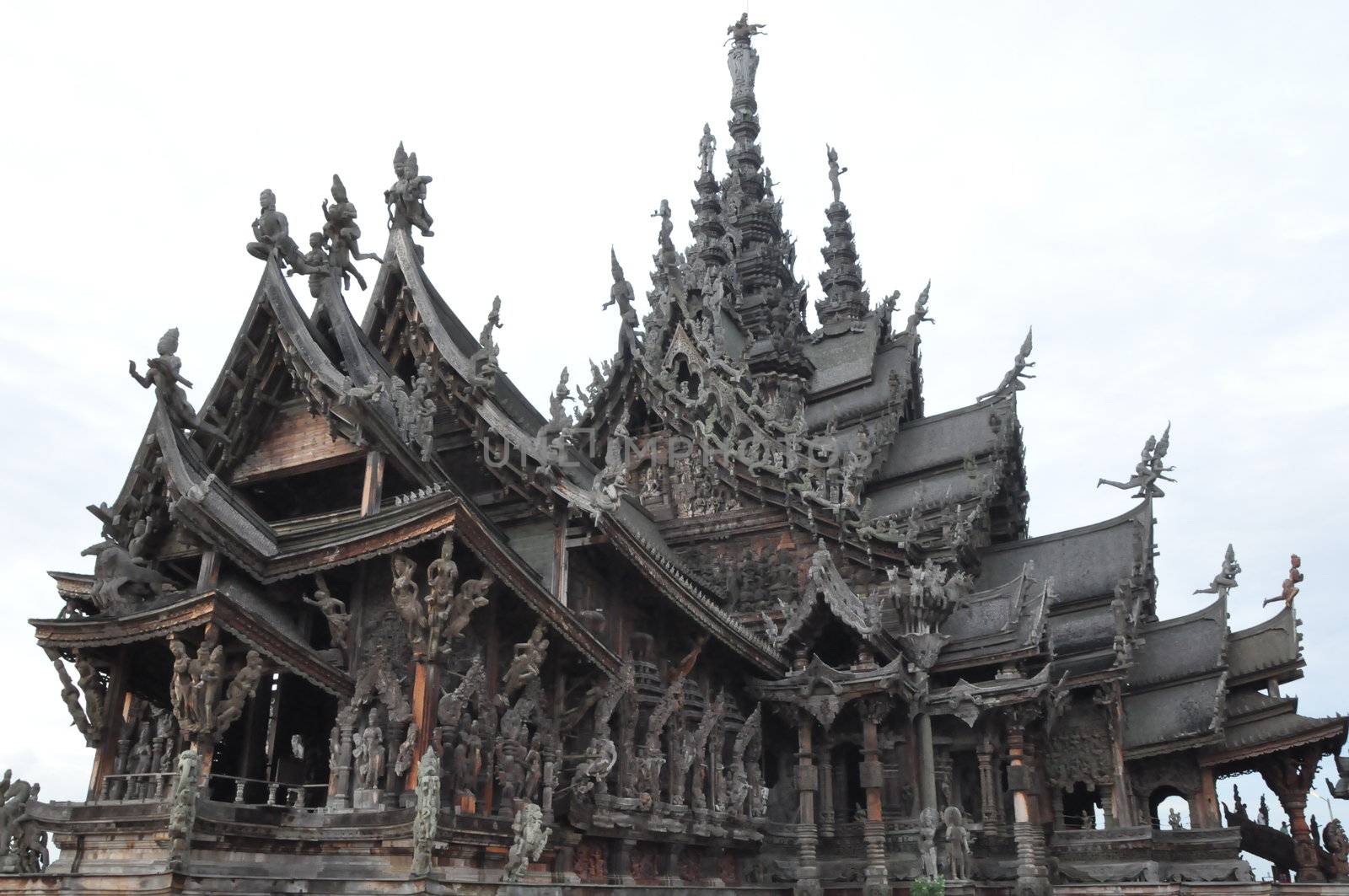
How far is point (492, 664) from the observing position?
1226 cm

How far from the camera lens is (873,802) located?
624 inches

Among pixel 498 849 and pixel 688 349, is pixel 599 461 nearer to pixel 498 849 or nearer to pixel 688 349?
pixel 688 349

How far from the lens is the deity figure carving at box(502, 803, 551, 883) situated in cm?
1135

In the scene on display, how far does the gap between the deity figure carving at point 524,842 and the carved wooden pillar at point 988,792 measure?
25.0 ft

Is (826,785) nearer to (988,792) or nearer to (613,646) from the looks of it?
(988,792)

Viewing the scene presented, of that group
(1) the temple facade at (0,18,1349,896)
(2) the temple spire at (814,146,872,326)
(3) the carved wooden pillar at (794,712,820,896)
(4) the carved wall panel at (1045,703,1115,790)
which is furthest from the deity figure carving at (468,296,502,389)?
(2) the temple spire at (814,146,872,326)

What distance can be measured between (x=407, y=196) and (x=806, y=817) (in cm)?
989

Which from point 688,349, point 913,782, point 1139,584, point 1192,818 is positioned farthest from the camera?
point 688,349

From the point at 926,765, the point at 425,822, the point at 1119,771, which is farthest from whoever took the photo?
the point at 1119,771

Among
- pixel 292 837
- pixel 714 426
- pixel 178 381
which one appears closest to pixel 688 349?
pixel 714 426

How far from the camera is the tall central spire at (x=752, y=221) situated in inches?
1169

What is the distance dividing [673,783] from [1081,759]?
6.95 metres

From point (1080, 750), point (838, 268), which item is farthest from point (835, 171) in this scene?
point (1080, 750)

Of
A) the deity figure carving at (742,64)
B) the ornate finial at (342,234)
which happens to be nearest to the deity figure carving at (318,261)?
the ornate finial at (342,234)
